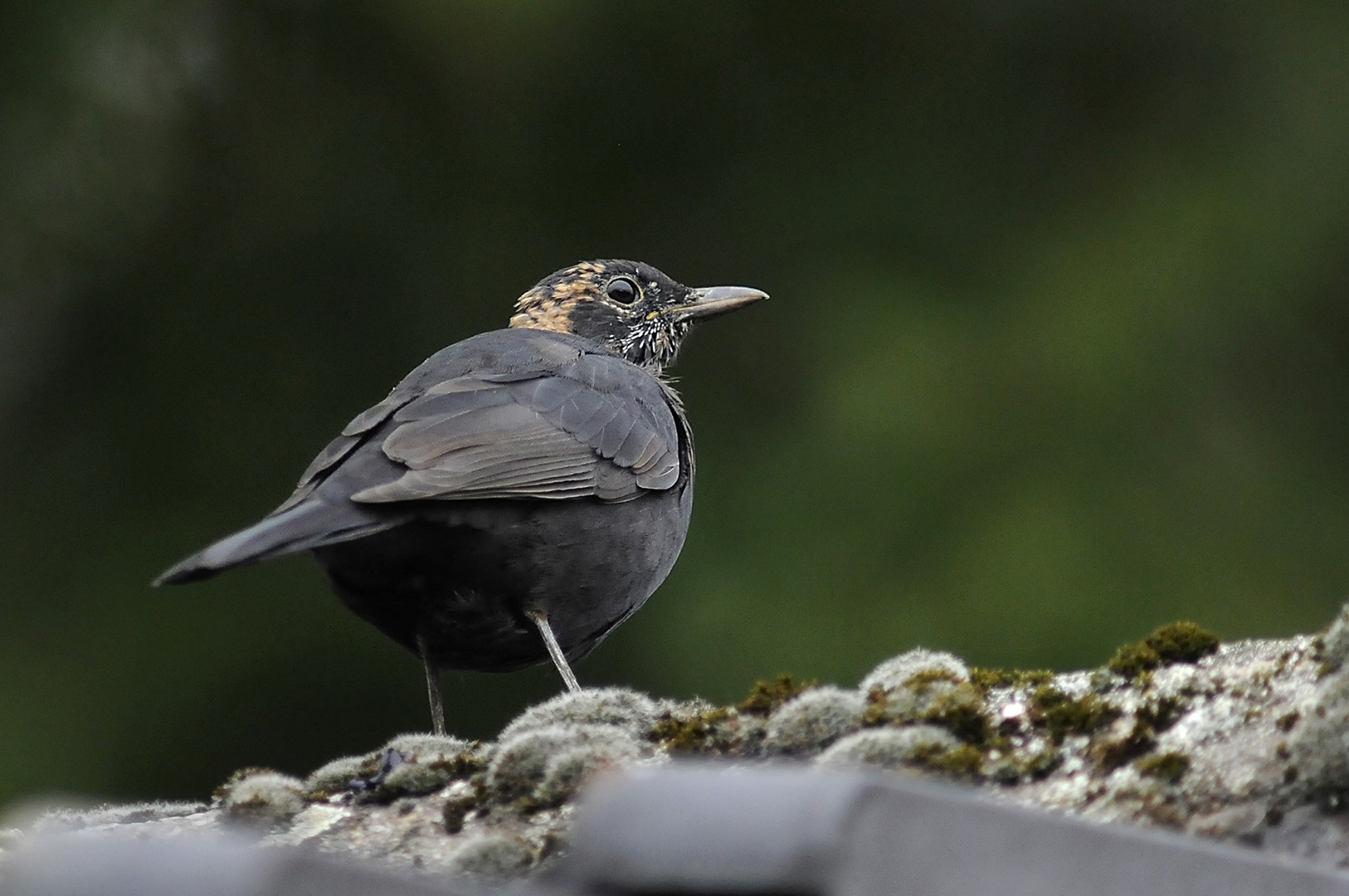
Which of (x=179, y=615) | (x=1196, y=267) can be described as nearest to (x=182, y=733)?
(x=179, y=615)

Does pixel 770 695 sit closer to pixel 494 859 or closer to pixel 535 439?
pixel 494 859

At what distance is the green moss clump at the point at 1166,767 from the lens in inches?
88.1

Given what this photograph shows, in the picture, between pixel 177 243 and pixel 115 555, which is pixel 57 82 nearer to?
pixel 177 243

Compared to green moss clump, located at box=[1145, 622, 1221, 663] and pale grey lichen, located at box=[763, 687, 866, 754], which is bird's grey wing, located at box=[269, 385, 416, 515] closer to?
pale grey lichen, located at box=[763, 687, 866, 754]

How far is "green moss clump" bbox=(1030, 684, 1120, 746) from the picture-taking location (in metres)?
2.50

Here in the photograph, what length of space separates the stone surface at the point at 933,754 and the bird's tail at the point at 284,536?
0.45m

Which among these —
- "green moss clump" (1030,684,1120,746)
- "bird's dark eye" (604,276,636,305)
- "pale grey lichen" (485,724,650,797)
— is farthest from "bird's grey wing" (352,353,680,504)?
"green moss clump" (1030,684,1120,746)

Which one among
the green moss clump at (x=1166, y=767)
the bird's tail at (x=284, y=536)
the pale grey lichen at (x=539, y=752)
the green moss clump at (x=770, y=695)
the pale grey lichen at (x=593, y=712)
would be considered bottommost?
the green moss clump at (x=1166, y=767)

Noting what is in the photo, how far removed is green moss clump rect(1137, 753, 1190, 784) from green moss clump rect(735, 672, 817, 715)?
0.74m

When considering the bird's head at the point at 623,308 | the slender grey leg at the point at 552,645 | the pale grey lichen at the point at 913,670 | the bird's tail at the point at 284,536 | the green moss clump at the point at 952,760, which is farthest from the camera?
the bird's head at the point at 623,308

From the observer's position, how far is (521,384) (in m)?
5.22

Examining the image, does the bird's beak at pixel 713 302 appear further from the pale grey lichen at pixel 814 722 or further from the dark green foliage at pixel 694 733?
the pale grey lichen at pixel 814 722

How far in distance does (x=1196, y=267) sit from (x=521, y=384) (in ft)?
17.8

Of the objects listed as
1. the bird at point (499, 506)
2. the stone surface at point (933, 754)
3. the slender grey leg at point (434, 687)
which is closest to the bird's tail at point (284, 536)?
the bird at point (499, 506)
